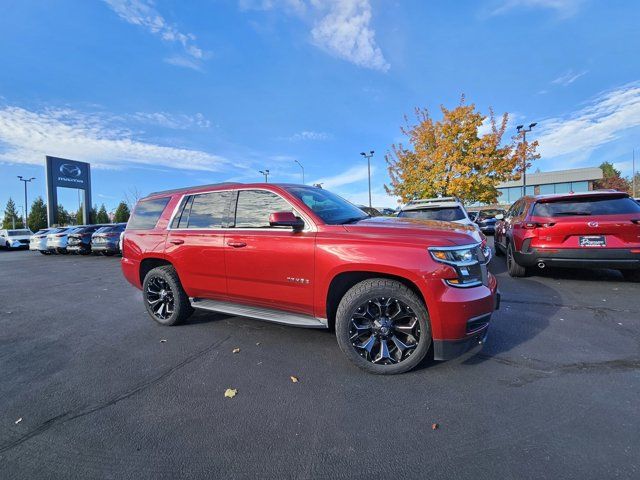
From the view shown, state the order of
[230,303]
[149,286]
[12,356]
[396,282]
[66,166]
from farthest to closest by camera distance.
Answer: [66,166] < [149,286] < [230,303] < [12,356] < [396,282]

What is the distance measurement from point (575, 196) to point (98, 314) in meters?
8.11

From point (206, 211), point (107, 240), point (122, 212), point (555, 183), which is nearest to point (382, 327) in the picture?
point (206, 211)

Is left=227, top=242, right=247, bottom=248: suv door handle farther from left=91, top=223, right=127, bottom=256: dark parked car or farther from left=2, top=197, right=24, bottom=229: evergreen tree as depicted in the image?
left=2, top=197, right=24, bottom=229: evergreen tree

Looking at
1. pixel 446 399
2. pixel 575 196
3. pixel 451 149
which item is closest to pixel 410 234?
pixel 446 399

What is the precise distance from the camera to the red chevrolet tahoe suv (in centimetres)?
275

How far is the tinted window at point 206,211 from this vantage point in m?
3.99

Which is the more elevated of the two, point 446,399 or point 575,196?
point 575,196

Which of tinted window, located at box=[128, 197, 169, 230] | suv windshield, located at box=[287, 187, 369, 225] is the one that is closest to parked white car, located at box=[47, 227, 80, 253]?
tinted window, located at box=[128, 197, 169, 230]

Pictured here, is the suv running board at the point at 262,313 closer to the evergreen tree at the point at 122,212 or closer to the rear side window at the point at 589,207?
the rear side window at the point at 589,207

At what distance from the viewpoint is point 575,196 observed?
5.46m

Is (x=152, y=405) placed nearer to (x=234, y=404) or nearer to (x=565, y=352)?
(x=234, y=404)

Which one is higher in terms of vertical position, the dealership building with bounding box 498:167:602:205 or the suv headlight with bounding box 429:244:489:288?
the dealership building with bounding box 498:167:602:205

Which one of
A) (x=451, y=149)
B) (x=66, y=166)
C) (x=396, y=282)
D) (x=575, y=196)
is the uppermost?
(x=66, y=166)

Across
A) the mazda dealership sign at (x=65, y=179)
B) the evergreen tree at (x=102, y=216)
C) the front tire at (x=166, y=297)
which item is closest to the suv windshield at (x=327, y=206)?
the front tire at (x=166, y=297)
